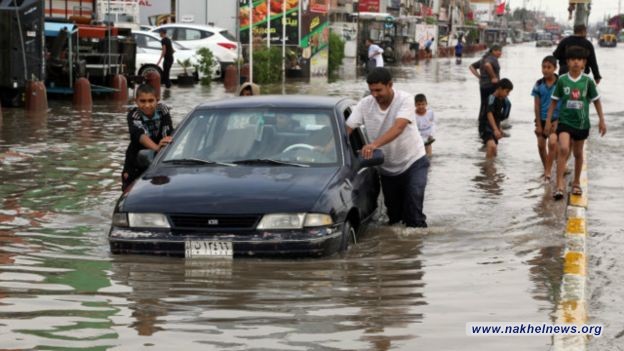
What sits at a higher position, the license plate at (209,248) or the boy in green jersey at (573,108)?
the boy in green jersey at (573,108)

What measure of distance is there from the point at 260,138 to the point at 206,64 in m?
25.6

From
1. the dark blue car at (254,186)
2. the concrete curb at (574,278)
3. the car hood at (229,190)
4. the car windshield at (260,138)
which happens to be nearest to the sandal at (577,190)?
the concrete curb at (574,278)

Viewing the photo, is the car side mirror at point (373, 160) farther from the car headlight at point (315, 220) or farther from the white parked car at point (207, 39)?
the white parked car at point (207, 39)

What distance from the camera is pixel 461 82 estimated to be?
42.9 metres

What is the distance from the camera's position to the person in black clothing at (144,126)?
1048cm

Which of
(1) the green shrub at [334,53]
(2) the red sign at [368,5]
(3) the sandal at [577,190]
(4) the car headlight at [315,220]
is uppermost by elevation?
(4) the car headlight at [315,220]

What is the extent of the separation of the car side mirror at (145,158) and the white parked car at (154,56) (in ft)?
72.8

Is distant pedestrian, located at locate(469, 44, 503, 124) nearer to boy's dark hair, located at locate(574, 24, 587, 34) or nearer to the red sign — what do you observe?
boy's dark hair, located at locate(574, 24, 587, 34)

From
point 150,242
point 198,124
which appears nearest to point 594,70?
point 198,124

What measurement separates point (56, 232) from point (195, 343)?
14.1 ft

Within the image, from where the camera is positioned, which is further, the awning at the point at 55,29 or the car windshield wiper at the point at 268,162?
the awning at the point at 55,29

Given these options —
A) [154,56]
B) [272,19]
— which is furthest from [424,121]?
[272,19]

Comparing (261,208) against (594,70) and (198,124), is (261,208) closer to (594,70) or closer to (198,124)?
(198,124)

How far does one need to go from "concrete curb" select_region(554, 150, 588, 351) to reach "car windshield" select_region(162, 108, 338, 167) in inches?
82.4
